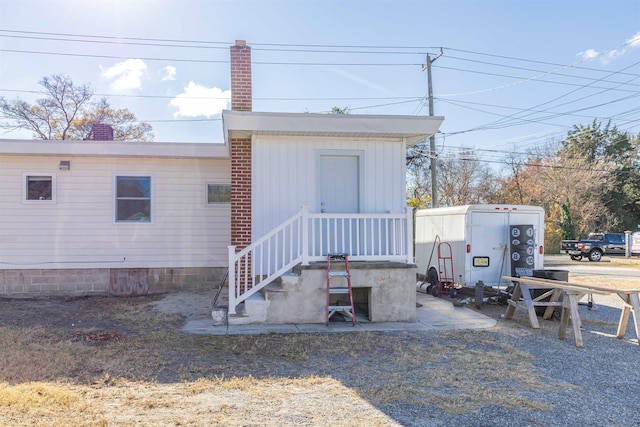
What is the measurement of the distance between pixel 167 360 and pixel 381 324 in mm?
3349

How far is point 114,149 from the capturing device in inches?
384

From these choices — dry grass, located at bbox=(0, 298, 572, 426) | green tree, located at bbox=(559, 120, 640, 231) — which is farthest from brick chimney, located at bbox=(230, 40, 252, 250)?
green tree, located at bbox=(559, 120, 640, 231)

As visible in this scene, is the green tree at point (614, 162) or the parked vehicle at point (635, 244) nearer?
the parked vehicle at point (635, 244)

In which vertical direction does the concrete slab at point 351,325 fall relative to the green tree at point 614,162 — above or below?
below

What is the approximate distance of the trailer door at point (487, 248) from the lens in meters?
9.23

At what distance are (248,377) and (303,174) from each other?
4089mm

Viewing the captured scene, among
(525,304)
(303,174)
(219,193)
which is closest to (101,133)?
(219,193)

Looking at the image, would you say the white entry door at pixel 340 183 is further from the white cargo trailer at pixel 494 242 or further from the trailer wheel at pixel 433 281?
the trailer wheel at pixel 433 281

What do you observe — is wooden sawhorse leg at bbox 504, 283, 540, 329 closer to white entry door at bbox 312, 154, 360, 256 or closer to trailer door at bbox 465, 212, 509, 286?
trailer door at bbox 465, 212, 509, 286

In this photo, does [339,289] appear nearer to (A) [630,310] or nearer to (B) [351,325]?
(B) [351,325]

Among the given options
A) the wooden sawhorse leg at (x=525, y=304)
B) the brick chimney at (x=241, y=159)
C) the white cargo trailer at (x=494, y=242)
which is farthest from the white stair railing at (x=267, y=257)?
the white cargo trailer at (x=494, y=242)

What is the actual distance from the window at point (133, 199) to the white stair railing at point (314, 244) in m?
3.65

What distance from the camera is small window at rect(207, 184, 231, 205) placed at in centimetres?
1041

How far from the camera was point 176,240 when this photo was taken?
10.3 m
